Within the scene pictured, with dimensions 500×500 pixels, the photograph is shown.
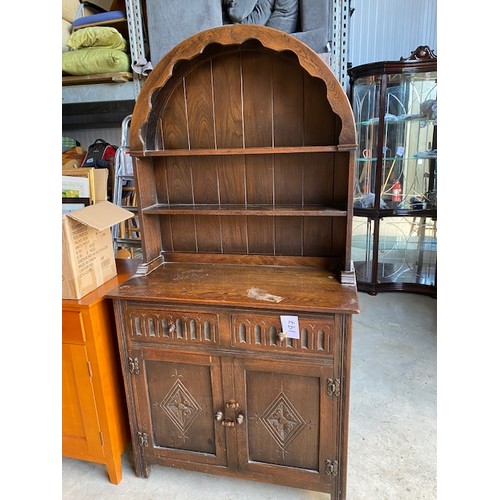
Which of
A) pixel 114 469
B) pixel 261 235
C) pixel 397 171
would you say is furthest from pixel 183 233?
pixel 397 171

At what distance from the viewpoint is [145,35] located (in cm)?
282

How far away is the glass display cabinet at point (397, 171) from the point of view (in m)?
2.97

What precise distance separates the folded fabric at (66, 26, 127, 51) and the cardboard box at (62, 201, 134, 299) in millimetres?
1884

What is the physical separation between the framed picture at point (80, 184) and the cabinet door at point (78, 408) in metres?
1.26

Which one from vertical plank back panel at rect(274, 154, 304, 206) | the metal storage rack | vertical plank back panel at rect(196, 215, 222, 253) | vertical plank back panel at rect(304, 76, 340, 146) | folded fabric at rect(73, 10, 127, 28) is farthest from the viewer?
folded fabric at rect(73, 10, 127, 28)

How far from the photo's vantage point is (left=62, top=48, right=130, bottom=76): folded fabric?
2.75m

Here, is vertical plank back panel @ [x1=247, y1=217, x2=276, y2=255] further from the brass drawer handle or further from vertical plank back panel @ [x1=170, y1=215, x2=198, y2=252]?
the brass drawer handle

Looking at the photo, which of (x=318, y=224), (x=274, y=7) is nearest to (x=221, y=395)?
(x=318, y=224)

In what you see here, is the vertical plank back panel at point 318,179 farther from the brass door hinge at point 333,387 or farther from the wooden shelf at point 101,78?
the wooden shelf at point 101,78

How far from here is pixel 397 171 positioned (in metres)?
3.17

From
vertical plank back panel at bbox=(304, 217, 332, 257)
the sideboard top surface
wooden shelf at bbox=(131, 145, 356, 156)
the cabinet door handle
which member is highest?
wooden shelf at bbox=(131, 145, 356, 156)

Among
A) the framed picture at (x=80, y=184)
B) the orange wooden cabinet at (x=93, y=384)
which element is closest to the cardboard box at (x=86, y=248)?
the orange wooden cabinet at (x=93, y=384)

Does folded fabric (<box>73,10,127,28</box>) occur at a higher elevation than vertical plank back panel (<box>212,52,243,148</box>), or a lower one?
higher

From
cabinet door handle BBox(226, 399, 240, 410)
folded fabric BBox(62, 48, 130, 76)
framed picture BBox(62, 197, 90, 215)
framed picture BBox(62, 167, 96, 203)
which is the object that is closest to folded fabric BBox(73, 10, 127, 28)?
folded fabric BBox(62, 48, 130, 76)
